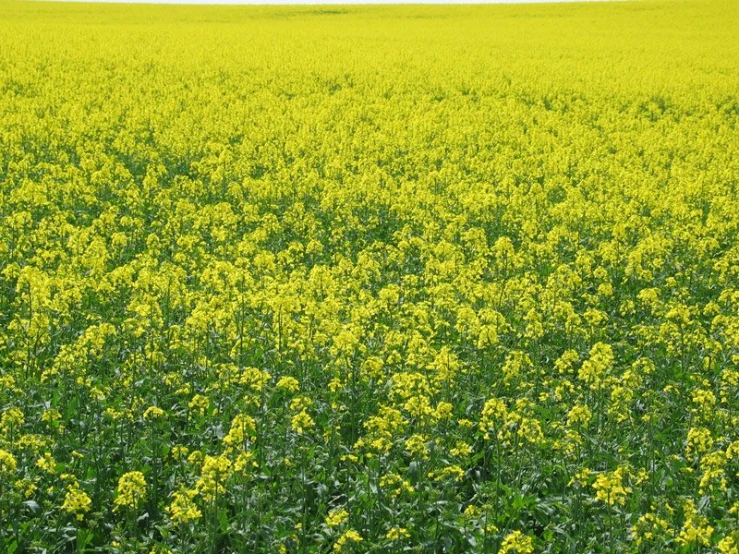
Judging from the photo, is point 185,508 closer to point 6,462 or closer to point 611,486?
point 6,462

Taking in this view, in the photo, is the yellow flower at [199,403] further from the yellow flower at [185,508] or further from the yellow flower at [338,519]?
the yellow flower at [338,519]

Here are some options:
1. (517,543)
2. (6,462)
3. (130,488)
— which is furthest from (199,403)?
(517,543)

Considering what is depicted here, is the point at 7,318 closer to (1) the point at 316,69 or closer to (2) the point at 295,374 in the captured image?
(2) the point at 295,374

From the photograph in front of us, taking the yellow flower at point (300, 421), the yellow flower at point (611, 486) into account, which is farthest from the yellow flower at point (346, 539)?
the yellow flower at point (611, 486)

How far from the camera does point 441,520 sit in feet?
19.2

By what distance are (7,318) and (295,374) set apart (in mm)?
3314

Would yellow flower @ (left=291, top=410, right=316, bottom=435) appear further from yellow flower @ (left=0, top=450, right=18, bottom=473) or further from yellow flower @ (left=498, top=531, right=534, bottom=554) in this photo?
yellow flower @ (left=0, top=450, right=18, bottom=473)

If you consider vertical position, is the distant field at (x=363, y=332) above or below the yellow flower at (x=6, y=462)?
below

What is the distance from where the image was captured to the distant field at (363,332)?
237 inches

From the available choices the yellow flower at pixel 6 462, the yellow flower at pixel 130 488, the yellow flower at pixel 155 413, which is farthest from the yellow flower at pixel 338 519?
the yellow flower at pixel 6 462

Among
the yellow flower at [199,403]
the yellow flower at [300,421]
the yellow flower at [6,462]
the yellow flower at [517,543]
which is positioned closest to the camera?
the yellow flower at [517,543]

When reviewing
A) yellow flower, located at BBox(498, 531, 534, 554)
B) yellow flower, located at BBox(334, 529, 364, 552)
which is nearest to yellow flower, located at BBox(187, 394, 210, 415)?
yellow flower, located at BBox(334, 529, 364, 552)

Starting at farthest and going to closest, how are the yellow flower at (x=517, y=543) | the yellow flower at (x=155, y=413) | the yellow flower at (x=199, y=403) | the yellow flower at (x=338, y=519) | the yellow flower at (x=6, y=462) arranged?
1. the yellow flower at (x=199, y=403)
2. the yellow flower at (x=155, y=413)
3. the yellow flower at (x=6, y=462)
4. the yellow flower at (x=338, y=519)
5. the yellow flower at (x=517, y=543)

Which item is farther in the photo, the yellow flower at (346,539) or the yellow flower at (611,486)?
the yellow flower at (611,486)
